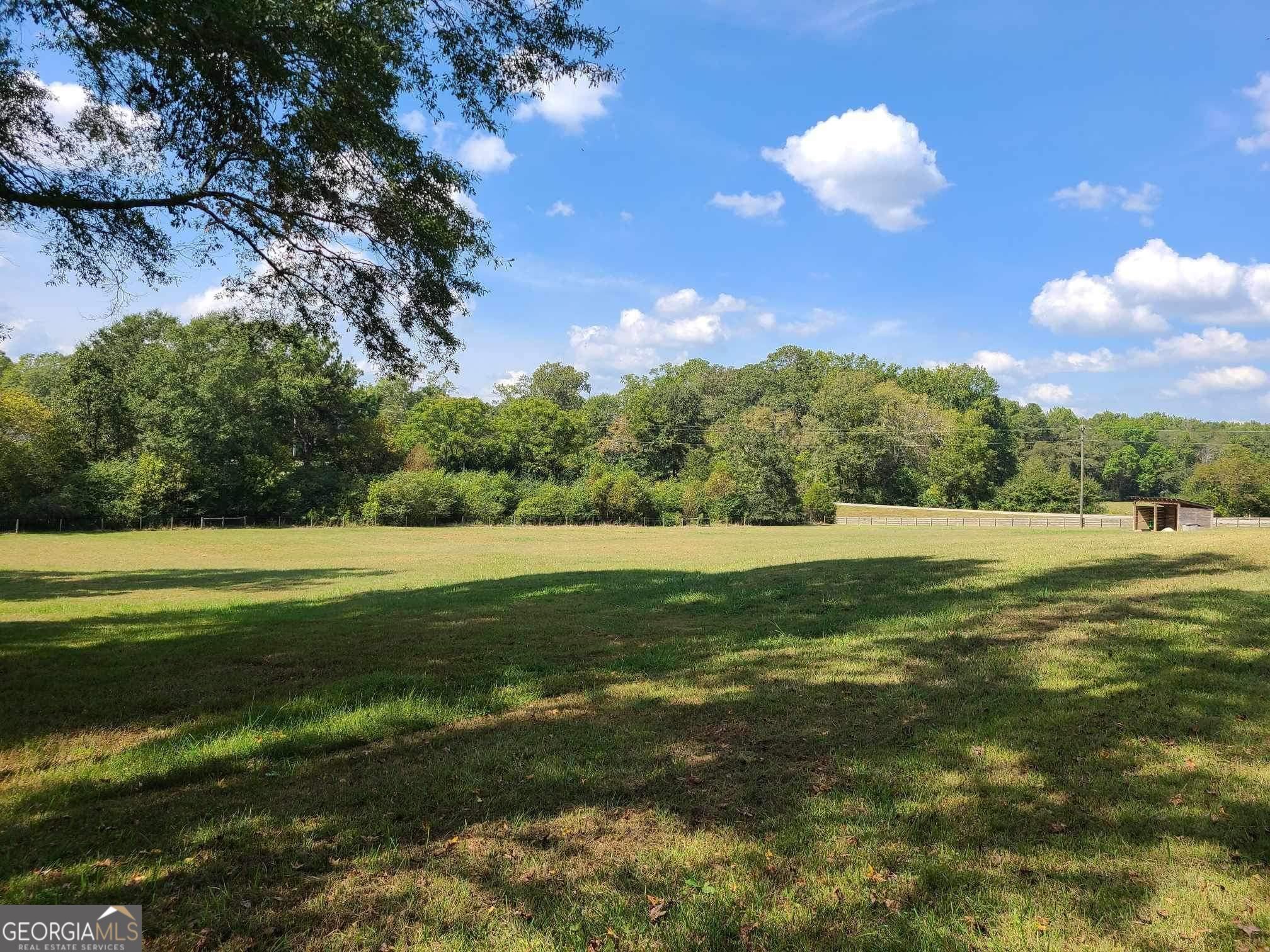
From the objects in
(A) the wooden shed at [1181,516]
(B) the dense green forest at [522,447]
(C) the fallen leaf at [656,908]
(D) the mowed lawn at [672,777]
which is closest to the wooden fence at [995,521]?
(B) the dense green forest at [522,447]

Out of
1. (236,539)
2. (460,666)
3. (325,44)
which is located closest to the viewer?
(325,44)

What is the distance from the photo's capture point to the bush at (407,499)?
60.4 metres

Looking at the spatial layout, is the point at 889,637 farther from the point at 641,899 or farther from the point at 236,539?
the point at 236,539

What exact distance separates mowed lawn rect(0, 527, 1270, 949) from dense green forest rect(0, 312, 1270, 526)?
31.7m

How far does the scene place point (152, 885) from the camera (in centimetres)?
338

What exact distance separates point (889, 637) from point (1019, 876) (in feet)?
18.3

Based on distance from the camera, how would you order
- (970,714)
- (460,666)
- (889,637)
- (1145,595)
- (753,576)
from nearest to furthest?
(970,714) → (460,666) → (889,637) → (1145,595) → (753,576)

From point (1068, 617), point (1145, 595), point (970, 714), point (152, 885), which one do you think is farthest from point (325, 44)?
point (1145, 595)

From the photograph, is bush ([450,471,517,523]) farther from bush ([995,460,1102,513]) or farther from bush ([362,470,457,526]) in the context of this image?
bush ([995,460,1102,513])

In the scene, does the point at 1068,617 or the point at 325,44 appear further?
the point at 1068,617

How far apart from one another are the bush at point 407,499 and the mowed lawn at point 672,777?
50.7 metres

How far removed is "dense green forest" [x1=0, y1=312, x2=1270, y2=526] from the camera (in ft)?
178

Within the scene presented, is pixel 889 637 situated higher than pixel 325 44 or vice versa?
pixel 325 44

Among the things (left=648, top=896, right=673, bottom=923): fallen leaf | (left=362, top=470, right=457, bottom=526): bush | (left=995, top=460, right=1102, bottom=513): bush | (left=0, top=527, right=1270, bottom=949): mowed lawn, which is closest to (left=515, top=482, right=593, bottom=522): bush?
(left=362, top=470, right=457, bottom=526): bush
